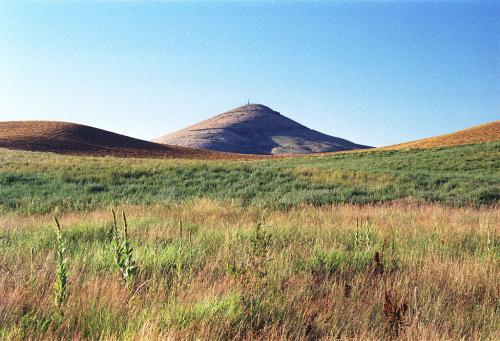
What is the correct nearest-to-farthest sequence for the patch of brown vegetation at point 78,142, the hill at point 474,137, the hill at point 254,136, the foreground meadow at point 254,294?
the foreground meadow at point 254,294
the hill at point 474,137
the patch of brown vegetation at point 78,142
the hill at point 254,136

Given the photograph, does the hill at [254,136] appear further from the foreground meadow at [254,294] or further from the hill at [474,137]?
the foreground meadow at [254,294]

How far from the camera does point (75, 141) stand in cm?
4703

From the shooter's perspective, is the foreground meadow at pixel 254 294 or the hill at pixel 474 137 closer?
the foreground meadow at pixel 254 294

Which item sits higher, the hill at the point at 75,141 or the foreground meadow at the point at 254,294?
the hill at the point at 75,141

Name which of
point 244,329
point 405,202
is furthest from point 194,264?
point 405,202

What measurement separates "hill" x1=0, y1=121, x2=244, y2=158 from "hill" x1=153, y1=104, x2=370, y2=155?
56.5 m

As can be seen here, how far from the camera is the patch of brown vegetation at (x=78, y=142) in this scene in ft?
142

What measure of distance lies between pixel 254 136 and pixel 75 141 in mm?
92081

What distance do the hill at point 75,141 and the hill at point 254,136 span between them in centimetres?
5648

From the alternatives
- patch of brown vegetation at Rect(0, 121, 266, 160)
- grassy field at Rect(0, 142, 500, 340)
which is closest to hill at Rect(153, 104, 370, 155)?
patch of brown vegetation at Rect(0, 121, 266, 160)

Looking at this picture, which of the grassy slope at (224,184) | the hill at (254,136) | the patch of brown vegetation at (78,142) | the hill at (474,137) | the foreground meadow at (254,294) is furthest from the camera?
the hill at (254,136)

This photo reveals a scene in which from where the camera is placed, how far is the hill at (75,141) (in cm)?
4336

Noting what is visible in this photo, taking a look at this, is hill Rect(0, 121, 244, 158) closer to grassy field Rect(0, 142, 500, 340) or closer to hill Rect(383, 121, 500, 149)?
hill Rect(383, 121, 500, 149)

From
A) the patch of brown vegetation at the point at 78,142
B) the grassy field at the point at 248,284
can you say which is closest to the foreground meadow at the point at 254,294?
the grassy field at the point at 248,284
